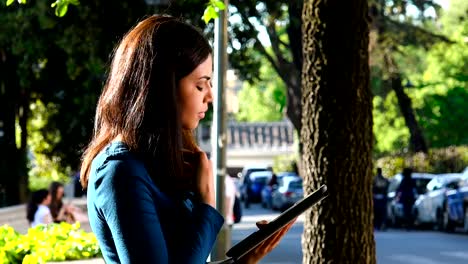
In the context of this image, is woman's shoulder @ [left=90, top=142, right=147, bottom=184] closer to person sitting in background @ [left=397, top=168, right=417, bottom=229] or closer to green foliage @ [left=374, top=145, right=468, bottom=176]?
person sitting in background @ [left=397, top=168, right=417, bottom=229]

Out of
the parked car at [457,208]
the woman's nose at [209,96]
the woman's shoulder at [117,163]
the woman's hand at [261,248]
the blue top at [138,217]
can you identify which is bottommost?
the parked car at [457,208]

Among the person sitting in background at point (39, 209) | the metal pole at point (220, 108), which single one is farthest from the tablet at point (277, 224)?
the person sitting in background at point (39, 209)

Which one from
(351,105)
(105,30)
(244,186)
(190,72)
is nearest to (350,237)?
(351,105)

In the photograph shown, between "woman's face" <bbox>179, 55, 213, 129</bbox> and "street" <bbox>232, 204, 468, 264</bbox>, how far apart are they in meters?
20.1

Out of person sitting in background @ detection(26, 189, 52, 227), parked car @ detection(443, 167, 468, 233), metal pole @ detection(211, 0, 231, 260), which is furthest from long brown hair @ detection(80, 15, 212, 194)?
parked car @ detection(443, 167, 468, 233)

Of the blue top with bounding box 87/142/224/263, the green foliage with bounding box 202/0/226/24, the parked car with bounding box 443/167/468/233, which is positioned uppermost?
the green foliage with bounding box 202/0/226/24

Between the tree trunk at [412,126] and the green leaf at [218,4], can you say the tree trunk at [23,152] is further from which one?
the green leaf at [218,4]

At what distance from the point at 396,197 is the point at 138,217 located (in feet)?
112

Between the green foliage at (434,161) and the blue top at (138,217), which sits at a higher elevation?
the blue top at (138,217)

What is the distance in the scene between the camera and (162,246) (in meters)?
2.86

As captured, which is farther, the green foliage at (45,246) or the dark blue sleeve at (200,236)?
the green foliage at (45,246)

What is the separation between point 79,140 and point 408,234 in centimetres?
904

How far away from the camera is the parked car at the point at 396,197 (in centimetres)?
3728

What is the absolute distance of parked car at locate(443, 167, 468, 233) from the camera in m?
32.2
